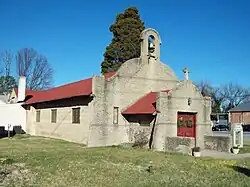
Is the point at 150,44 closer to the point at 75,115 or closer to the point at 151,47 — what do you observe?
the point at 151,47

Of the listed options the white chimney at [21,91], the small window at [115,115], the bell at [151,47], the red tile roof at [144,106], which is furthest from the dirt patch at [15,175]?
the white chimney at [21,91]

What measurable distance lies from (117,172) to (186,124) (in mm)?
11094

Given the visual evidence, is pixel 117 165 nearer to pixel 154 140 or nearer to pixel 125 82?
pixel 154 140

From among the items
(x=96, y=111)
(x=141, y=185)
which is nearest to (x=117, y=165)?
(x=141, y=185)

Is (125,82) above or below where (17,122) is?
above

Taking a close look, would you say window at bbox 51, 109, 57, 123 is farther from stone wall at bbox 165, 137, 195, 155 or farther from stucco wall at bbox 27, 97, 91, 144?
stone wall at bbox 165, 137, 195, 155

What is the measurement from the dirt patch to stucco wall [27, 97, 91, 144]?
30.6ft

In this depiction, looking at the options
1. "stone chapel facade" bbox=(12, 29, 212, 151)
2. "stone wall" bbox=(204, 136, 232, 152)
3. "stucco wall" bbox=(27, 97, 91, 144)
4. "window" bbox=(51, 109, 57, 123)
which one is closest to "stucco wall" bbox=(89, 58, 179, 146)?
"stone chapel facade" bbox=(12, 29, 212, 151)

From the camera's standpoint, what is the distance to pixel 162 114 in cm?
1986

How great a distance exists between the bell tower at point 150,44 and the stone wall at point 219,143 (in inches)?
292

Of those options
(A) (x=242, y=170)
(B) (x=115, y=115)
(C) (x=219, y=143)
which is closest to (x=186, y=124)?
(C) (x=219, y=143)

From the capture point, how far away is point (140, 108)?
21.5 metres

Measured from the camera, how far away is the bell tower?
78.1ft

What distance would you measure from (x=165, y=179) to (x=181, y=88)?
35.8 feet
